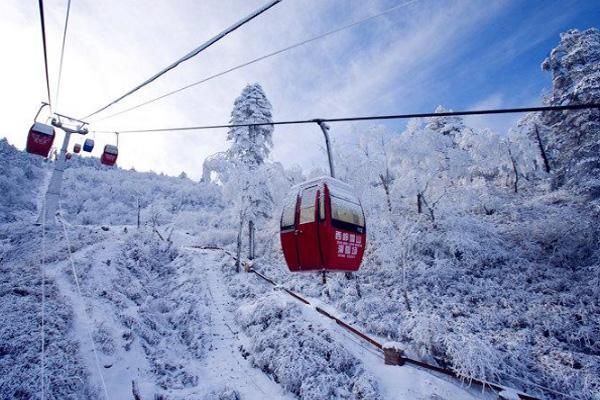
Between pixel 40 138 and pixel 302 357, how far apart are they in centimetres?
1441

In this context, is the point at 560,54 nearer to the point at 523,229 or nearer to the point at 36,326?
the point at 523,229

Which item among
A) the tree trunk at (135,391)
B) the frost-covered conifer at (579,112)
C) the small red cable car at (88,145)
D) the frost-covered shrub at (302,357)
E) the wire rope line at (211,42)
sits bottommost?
the tree trunk at (135,391)

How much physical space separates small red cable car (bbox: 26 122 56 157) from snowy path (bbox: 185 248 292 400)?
11.1 meters

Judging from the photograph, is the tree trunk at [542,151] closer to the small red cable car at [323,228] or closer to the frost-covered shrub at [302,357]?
the frost-covered shrub at [302,357]

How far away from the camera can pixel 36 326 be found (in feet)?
33.8

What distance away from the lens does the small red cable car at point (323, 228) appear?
7168 mm

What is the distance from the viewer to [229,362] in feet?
40.6

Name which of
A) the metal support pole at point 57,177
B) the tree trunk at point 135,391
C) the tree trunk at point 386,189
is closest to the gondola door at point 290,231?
the tree trunk at point 135,391

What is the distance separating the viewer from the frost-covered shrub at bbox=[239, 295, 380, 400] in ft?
33.4

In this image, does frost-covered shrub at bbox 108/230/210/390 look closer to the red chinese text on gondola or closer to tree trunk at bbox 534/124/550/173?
the red chinese text on gondola

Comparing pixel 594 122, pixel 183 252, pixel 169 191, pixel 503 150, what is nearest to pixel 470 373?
pixel 594 122

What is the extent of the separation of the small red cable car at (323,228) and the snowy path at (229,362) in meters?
5.63

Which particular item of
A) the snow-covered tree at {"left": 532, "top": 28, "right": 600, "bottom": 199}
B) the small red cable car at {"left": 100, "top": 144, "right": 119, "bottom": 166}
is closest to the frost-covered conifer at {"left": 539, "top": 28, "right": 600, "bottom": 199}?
the snow-covered tree at {"left": 532, "top": 28, "right": 600, "bottom": 199}

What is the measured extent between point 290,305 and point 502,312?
1000 cm
